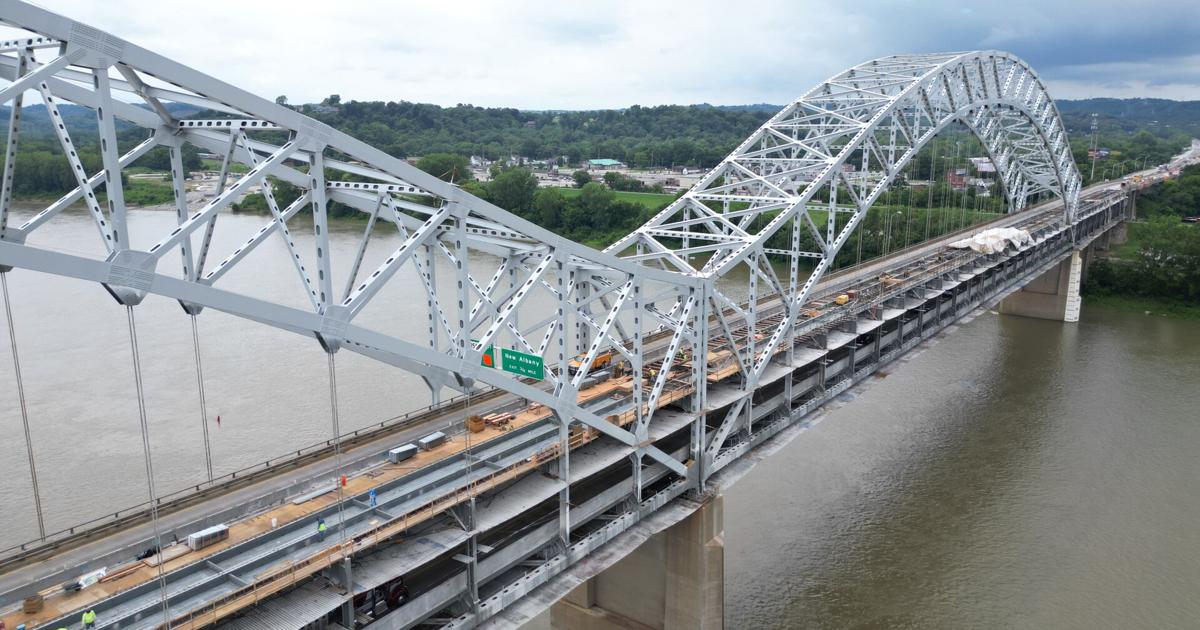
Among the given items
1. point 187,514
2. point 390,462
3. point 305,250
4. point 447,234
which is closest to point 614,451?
point 390,462

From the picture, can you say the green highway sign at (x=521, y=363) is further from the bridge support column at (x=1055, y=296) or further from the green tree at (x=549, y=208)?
the green tree at (x=549, y=208)

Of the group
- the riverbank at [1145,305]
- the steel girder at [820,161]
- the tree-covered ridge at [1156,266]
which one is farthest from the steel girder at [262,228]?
the tree-covered ridge at [1156,266]

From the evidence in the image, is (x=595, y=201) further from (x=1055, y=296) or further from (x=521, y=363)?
(x=521, y=363)

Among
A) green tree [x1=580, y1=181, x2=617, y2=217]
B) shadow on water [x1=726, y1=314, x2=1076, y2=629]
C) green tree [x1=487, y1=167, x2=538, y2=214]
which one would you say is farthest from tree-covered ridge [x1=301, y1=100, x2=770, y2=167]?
shadow on water [x1=726, y1=314, x2=1076, y2=629]

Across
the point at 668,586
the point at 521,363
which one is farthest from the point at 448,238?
the point at 668,586

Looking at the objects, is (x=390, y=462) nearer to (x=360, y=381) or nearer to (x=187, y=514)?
(x=187, y=514)

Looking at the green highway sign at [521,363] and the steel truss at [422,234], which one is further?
the green highway sign at [521,363]
